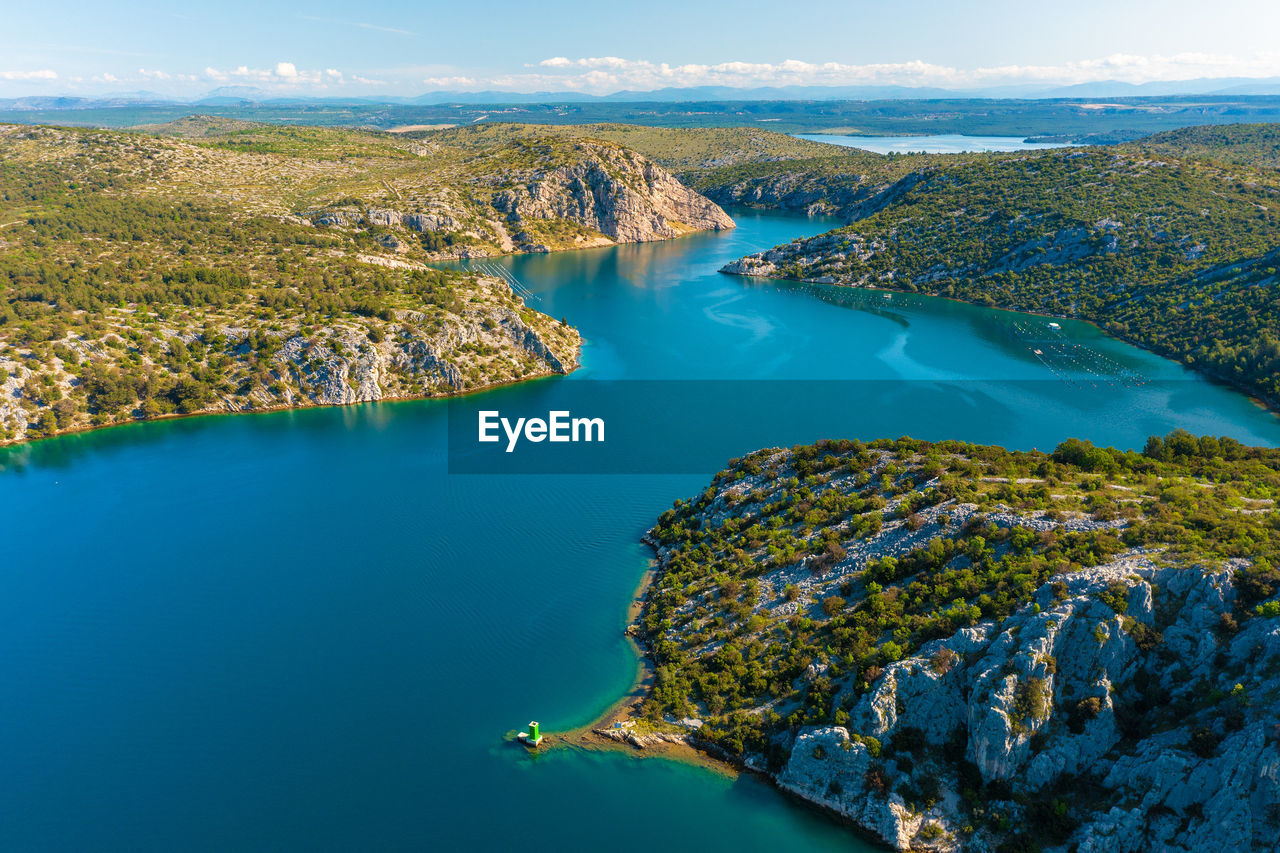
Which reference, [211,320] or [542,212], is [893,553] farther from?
[542,212]

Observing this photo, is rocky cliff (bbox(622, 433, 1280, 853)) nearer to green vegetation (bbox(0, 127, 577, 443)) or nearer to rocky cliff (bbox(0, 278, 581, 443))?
rocky cliff (bbox(0, 278, 581, 443))

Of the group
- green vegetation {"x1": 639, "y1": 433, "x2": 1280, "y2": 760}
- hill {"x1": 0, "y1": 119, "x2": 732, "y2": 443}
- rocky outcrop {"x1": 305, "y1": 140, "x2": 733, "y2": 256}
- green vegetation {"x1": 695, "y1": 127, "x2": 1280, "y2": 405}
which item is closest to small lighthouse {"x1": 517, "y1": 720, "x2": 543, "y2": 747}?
green vegetation {"x1": 639, "y1": 433, "x2": 1280, "y2": 760}

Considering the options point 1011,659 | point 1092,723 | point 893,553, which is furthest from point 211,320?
point 1092,723

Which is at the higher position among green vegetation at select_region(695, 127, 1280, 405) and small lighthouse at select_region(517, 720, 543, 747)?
green vegetation at select_region(695, 127, 1280, 405)

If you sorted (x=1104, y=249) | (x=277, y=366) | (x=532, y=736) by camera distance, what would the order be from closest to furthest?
1. (x=532, y=736)
2. (x=277, y=366)
3. (x=1104, y=249)

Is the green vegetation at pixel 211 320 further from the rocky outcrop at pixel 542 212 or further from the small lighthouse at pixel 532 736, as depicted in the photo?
the small lighthouse at pixel 532 736

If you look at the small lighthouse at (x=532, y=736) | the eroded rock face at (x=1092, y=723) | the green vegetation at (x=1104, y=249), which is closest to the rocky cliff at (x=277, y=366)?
the small lighthouse at (x=532, y=736)
